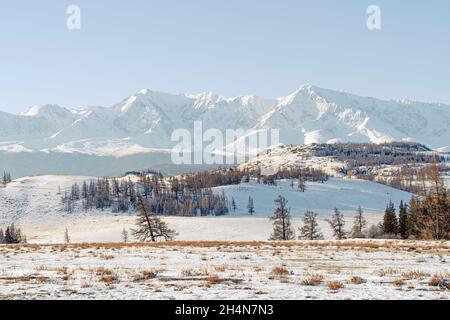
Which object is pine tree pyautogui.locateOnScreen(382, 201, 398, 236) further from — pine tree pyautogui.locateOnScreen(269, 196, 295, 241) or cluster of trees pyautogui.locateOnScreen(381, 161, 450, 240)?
cluster of trees pyautogui.locateOnScreen(381, 161, 450, 240)

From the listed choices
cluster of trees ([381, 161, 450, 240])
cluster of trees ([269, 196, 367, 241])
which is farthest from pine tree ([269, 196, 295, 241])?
cluster of trees ([381, 161, 450, 240])

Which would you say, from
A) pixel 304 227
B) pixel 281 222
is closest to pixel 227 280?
pixel 281 222

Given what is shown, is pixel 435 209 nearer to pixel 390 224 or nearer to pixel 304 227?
pixel 390 224

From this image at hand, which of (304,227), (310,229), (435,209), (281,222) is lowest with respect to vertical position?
(304,227)

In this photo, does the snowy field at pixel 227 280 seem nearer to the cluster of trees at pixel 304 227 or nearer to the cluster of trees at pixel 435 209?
the cluster of trees at pixel 435 209

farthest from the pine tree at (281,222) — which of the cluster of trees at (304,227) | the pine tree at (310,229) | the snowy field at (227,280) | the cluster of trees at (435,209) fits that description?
the snowy field at (227,280)

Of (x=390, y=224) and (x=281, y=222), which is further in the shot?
(x=281, y=222)

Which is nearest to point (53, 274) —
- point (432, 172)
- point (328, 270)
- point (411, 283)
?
point (328, 270)

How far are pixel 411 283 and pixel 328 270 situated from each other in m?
5.08

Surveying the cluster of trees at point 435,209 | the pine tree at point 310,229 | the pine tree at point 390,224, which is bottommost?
the pine tree at point 310,229

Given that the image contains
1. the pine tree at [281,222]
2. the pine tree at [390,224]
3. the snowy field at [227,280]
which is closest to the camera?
the snowy field at [227,280]

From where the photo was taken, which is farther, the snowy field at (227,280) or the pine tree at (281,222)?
the pine tree at (281,222)

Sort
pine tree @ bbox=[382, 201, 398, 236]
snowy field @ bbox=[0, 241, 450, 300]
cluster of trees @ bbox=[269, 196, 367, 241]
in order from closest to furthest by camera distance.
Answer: snowy field @ bbox=[0, 241, 450, 300], pine tree @ bbox=[382, 201, 398, 236], cluster of trees @ bbox=[269, 196, 367, 241]

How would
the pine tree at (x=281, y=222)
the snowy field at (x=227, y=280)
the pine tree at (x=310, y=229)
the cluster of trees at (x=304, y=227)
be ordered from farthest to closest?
1. the pine tree at (x=310, y=229)
2. the cluster of trees at (x=304, y=227)
3. the pine tree at (x=281, y=222)
4. the snowy field at (x=227, y=280)
